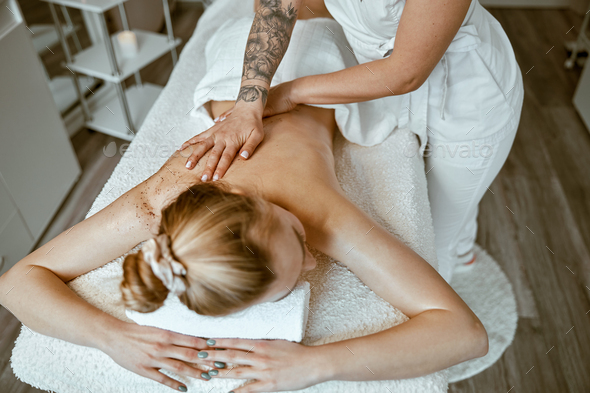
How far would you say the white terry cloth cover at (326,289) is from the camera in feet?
2.59

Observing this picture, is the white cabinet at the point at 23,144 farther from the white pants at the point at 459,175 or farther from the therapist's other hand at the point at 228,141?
the white pants at the point at 459,175

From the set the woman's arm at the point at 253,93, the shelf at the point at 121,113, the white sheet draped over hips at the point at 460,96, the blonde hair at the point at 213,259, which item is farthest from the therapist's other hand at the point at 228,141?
the shelf at the point at 121,113

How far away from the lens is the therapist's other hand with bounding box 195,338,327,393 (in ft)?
2.34

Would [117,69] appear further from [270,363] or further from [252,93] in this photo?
[270,363]

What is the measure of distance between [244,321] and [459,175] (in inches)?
30.8

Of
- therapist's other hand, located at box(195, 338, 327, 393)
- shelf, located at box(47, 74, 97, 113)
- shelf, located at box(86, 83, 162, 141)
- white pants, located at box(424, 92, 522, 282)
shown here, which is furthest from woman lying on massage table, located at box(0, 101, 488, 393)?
shelf, located at box(47, 74, 97, 113)

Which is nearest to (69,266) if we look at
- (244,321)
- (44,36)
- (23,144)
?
(244,321)

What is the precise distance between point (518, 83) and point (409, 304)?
0.72 m

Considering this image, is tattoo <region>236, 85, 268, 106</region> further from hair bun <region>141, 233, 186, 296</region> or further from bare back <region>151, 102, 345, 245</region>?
hair bun <region>141, 233, 186, 296</region>

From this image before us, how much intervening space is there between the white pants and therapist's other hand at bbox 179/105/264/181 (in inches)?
21.2

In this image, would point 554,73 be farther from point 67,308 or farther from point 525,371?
point 67,308

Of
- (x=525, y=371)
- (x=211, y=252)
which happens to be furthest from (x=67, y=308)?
(x=525, y=371)

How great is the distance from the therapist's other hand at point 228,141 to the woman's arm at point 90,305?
0.11 m

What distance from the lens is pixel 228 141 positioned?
0.94 metres
